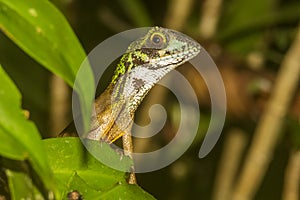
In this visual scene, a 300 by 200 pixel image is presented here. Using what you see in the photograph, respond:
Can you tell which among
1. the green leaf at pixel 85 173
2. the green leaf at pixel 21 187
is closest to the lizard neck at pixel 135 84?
the green leaf at pixel 85 173

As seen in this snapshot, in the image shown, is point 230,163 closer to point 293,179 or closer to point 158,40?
point 293,179

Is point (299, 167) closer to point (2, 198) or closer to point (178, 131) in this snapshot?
point (178, 131)

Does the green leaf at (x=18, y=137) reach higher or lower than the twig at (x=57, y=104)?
higher

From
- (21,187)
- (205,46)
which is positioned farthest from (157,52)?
(205,46)

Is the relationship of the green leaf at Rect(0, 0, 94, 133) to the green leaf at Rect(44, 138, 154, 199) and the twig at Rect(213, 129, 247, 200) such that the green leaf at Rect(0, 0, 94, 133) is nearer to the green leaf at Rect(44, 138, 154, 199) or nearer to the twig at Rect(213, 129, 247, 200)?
the green leaf at Rect(44, 138, 154, 199)

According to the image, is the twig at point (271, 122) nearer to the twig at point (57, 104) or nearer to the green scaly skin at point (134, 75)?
the twig at point (57, 104)

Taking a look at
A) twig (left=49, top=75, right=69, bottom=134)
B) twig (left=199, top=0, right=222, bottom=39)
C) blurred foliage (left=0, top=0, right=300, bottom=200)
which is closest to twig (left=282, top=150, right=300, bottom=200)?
blurred foliage (left=0, top=0, right=300, bottom=200)
